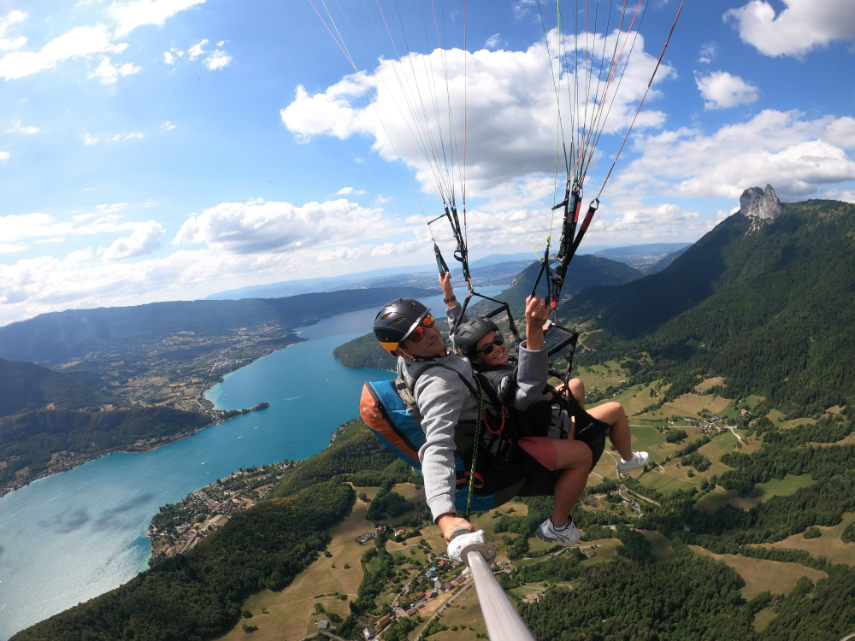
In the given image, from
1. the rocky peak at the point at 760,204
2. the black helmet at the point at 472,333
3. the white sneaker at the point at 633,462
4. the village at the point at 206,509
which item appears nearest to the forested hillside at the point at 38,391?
the village at the point at 206,509

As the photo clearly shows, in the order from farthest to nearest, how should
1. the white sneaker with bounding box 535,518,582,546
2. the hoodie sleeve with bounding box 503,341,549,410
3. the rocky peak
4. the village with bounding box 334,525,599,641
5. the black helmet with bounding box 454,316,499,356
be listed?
the rocky peak, the village with bounding box 334,525,599,641, the black helmet with bounding box 454,316,499,356, the white sneaker with bounding box 535,518,582,546, the hoodie sleeve with bounding box 503,341,549,410

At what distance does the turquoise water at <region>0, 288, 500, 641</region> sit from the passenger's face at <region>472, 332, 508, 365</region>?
59964 millimetres

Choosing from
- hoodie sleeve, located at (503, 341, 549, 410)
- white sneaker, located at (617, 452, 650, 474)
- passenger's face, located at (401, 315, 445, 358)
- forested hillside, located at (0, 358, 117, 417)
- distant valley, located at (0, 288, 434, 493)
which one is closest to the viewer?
hoodie sleeve, located at (503, 341, 549, 410)

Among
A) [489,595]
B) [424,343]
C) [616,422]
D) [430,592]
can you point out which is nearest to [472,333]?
[424,343]

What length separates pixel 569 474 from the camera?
349cm

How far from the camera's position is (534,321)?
2688mm

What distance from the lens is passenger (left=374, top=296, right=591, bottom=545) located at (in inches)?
102

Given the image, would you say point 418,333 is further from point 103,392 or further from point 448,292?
point 103,392

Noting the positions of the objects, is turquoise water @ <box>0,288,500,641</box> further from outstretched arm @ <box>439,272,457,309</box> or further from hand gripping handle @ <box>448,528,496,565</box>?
hand gripping handle @ <box>448,528,496,565</box>

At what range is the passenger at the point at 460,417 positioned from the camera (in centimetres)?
258

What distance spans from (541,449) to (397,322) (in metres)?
1.47

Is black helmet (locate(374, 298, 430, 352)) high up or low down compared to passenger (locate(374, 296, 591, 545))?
up

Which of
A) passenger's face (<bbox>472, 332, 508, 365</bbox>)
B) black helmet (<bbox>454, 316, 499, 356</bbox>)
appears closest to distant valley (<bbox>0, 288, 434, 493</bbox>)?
black helmet (<bbox>454, 316, 499, 356</bbox>)

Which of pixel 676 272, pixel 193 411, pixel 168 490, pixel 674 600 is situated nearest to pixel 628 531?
pixel 674 600
